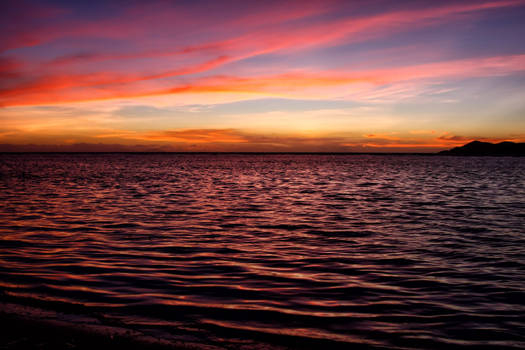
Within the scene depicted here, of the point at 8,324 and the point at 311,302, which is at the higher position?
the point at 8,324

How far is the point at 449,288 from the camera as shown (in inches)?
381

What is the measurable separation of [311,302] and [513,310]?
405cm

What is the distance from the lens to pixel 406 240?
15375 mm

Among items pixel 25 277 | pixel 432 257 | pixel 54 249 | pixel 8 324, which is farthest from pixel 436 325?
pixel 54 249

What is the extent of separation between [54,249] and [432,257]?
12.1 m

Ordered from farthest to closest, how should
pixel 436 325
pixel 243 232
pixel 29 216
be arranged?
1. pixel 29 216
2. pixel 243 232
3. pixel 436 325

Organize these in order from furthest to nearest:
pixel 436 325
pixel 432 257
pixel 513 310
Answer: pixel 432 257
pixel 513 310
pixel 436 325

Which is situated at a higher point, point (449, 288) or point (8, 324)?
point (8, 324)

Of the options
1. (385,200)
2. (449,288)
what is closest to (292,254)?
(449,288)

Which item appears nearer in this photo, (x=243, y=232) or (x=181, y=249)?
(x=181, y=249)

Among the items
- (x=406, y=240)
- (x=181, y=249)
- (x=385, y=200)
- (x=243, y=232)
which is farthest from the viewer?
(x=385, y=200)

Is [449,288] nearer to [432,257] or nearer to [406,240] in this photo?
[432,257]

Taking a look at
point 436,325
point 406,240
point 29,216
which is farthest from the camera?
point 29,216

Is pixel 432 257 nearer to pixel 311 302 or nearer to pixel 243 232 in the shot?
pixel 311 302
